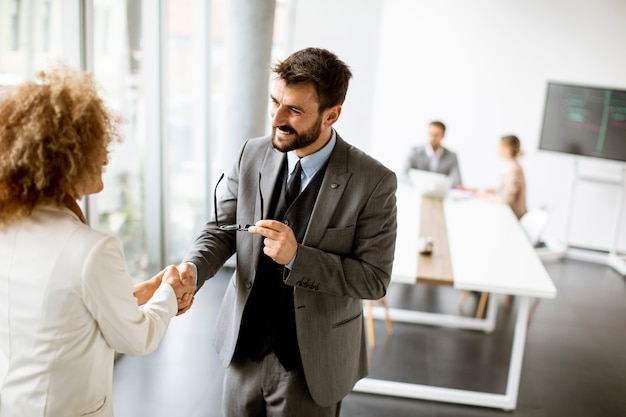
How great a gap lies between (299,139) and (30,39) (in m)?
1.95

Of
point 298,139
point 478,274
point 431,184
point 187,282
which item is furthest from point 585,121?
point 187,282

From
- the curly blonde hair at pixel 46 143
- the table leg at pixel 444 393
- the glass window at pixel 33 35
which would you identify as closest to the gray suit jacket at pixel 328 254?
the curly blonde hair at pixel 46 143

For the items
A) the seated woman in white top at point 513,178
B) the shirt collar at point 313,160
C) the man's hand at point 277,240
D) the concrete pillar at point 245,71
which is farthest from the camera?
the seated woman in white top at point 513,178

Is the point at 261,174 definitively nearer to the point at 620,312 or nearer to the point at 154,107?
the point at 154,107

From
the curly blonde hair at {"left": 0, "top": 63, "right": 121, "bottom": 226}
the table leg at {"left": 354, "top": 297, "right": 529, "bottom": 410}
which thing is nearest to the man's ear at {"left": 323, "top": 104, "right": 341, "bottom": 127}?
the curly blonde hair at {"left": 0, "top": 63, "right": 121, "bottom": 226}

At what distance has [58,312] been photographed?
142 cm

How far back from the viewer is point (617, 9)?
7.09 metres

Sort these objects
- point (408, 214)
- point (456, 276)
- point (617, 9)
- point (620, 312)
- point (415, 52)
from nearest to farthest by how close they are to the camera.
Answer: point (456, 276) < point (408, 214) < point (620, 312) < point (617, 9) < point (415, 52)

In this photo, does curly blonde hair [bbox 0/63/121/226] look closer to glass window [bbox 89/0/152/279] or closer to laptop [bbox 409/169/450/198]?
glass window [bbox 89/0/152/279]

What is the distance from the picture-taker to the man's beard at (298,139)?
198 cm

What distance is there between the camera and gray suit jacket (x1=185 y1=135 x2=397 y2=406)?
1980 mm

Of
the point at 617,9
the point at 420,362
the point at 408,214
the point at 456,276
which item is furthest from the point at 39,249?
the point at 617,9

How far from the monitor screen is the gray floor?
2117mm

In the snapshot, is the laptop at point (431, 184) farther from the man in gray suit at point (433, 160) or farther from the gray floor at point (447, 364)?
the gray floor at point (447, 364)
